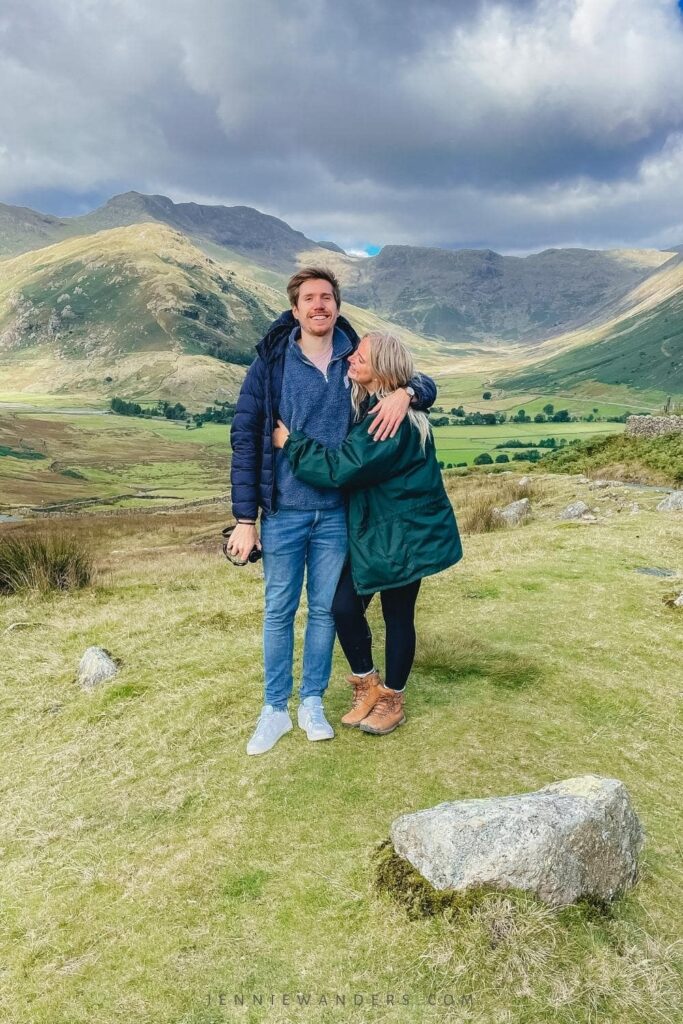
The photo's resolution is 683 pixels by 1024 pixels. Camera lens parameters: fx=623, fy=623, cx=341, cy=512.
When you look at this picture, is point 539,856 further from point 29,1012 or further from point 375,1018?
point 29,1012

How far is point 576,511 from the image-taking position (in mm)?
18188

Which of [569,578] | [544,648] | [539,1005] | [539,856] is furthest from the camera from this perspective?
[569,578]

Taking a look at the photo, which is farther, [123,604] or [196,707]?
[123,604]

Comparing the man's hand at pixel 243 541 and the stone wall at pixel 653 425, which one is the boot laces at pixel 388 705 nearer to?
the man's hand at pixel 243 541

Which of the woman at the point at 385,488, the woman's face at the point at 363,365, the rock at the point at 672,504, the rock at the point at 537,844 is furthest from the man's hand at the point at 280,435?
the rock at the point at 672,504

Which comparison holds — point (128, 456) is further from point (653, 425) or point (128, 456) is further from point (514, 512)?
point (514, 512)

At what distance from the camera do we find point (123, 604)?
1142 centimetres

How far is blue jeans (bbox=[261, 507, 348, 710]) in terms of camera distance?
5211 millimetres

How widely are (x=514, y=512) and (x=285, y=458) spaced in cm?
1524

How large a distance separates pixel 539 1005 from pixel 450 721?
8.91ft

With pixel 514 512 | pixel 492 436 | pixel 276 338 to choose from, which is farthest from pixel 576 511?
pixel 492 436

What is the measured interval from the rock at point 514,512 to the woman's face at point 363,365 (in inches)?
571

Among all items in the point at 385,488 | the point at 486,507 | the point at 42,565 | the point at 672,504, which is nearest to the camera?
the point at 385,488

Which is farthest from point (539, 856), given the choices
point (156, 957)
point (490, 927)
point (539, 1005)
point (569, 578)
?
point (569, 578)
